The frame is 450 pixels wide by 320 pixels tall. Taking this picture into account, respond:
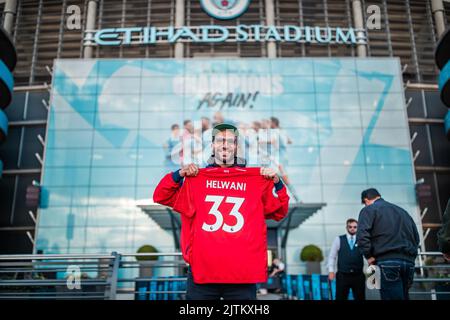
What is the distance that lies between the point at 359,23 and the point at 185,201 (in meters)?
25.2

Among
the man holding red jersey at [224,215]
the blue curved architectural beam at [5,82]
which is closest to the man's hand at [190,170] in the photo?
the man holding red jersey at [224,215]

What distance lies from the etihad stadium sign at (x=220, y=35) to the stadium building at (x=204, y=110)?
0.09m

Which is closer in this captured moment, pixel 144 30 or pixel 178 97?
pixel 178 97

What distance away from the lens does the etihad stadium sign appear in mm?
24266

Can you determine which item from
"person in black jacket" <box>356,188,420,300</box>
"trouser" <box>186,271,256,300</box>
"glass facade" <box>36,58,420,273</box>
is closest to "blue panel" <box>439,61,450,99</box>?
"glass facade" <box>36,58,420,273</box>

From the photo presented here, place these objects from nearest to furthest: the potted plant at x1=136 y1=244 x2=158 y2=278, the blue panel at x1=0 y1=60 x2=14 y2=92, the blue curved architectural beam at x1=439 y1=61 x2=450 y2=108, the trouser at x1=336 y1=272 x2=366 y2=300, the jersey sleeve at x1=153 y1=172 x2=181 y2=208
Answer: the jersey sleeve at x1=153 y1=172 x2=181 y2=208
the trouser at x1=336 y1=272 x2=366 y2=300
the potted plant at x1=136 y1=244 x2=158 y2=278
the blue curved architectural beam at x1=439 y1=61 x2=450 y2=108
the blue panel at x1=0 y1=60 x2=14 y2=92

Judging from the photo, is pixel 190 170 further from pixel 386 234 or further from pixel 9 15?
pixel 9 15

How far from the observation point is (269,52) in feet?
81.7

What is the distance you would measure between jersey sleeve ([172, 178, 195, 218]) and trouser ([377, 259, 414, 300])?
9.02 feet

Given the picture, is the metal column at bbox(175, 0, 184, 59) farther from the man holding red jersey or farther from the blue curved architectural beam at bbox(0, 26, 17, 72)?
the man holding red jersey
